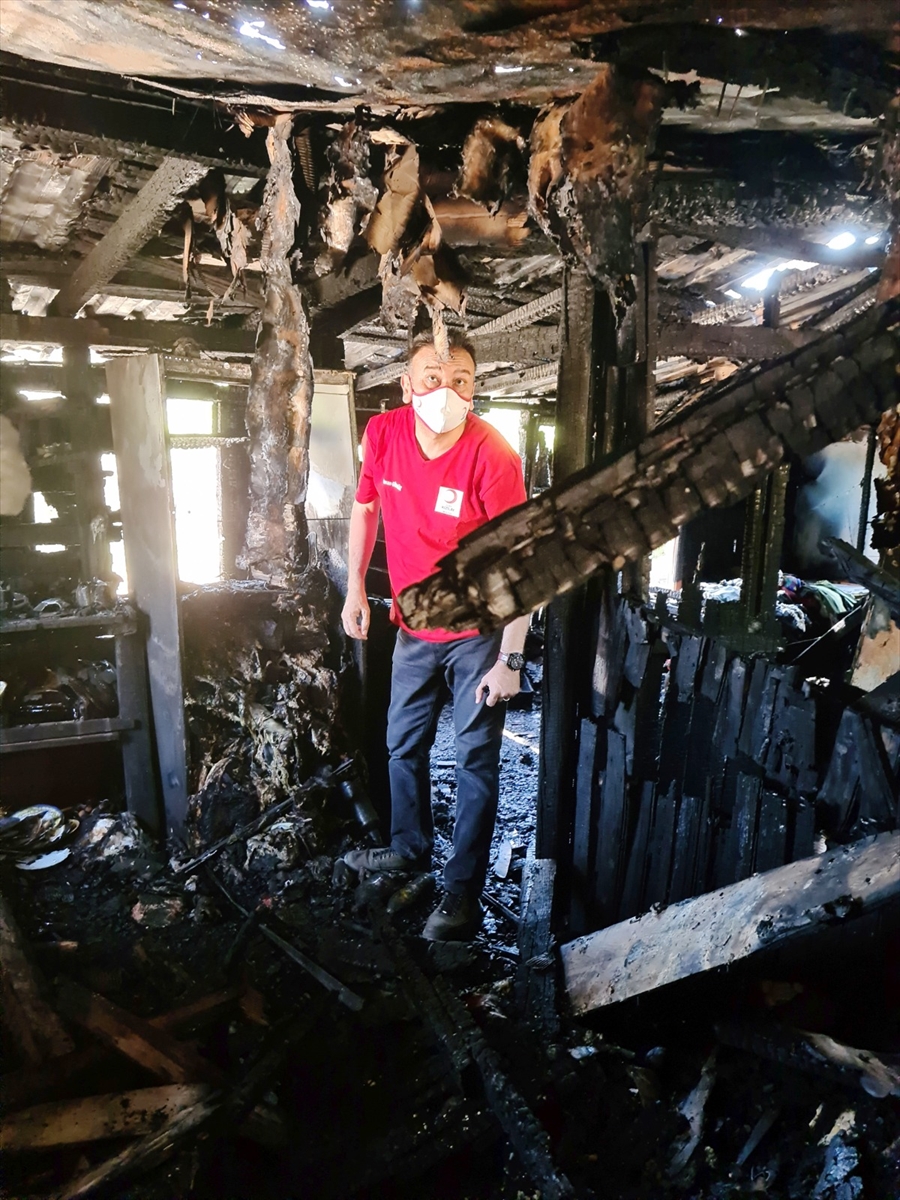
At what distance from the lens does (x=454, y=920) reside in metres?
3.06

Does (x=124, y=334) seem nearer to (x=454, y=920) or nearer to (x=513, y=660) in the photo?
(x=513, y=660)

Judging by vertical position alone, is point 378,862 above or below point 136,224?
Result: below

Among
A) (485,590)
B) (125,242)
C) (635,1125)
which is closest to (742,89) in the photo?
(485,590)

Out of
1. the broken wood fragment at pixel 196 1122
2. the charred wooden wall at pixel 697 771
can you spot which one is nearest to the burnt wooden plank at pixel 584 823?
the charred wooden wall at pixel 697 771

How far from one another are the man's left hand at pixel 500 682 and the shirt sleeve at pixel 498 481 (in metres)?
0.74

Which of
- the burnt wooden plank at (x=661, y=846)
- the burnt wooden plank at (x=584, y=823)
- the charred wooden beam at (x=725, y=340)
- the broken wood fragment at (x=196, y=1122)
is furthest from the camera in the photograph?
the charred wooden beam at (x=725, y=340)

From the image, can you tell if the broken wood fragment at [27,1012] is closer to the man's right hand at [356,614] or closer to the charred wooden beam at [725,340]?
the man's right hand at [356,614]

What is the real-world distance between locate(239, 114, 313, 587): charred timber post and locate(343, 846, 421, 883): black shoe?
1.76 meters

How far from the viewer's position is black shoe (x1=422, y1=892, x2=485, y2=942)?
3043 mm

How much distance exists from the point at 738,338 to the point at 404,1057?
15.5ft

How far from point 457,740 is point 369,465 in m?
1.52

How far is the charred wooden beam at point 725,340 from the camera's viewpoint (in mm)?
4082

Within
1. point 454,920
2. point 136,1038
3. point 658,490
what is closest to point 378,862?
point 454,920

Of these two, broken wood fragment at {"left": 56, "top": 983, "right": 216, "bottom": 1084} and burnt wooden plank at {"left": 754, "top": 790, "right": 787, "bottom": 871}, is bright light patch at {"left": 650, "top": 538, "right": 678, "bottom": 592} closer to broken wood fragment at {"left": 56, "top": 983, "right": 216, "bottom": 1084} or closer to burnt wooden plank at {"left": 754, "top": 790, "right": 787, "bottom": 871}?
burnt wooden plank at {"left": 754, "top": 790, "right": 787, "bottom": 871}
